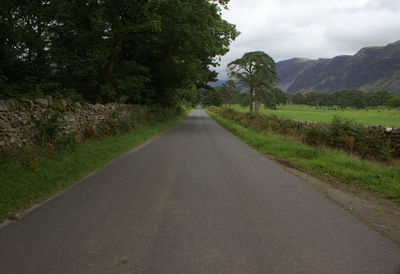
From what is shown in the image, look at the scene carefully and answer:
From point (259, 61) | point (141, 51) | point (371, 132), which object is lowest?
point (371, 132)

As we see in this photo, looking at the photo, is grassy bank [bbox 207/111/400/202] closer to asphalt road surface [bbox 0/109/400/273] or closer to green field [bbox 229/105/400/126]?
asphalt road surface [bbox 0/109/400/273]

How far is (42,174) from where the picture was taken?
18.4 feet

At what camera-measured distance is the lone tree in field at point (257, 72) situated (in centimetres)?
4441

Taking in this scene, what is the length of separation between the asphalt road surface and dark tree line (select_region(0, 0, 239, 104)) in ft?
20.6

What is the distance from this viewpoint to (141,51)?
17859 millimetres

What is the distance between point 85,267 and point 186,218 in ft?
5.38

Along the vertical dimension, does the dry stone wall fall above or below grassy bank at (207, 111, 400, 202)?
above

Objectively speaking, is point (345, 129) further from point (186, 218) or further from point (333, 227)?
point (186, 218)

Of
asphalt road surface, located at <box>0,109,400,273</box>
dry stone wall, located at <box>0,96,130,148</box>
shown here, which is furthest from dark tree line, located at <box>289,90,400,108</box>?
asphalt road surface, located at <box>0,109,400,273</box>

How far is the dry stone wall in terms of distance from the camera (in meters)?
6.45

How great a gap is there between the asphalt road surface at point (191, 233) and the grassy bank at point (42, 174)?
0.37 meters

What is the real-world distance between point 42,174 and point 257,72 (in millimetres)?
43984

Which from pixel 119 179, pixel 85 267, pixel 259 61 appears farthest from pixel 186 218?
pixel 259 61

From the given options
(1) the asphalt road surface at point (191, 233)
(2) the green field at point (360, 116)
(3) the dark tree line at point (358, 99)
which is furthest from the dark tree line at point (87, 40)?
(3) the dark tree line at point (358, 99)
